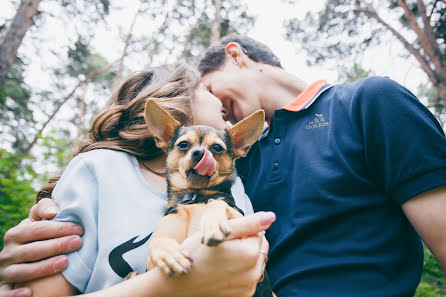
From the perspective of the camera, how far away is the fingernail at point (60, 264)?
1652 mm

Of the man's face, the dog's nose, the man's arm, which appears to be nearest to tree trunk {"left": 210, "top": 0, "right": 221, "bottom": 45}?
the man's face

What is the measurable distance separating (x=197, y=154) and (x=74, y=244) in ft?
3.39

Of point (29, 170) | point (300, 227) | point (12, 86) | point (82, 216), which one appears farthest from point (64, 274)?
point (12, 86)

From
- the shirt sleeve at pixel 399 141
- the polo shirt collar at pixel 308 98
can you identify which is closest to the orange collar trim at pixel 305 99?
the polo shirt collar at pixel 308 98

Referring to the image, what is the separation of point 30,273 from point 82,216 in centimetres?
43

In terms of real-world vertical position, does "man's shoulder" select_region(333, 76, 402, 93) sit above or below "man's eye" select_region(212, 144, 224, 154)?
above

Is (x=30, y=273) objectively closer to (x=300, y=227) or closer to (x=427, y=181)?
(x=300, y=227)

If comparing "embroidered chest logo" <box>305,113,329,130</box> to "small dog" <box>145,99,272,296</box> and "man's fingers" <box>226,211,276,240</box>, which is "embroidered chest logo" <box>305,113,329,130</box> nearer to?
"small dog" <box>145,99,272,296</box>

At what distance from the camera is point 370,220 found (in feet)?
6.70

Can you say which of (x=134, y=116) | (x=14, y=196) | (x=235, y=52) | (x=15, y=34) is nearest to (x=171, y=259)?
Result: (x=134, y=116)

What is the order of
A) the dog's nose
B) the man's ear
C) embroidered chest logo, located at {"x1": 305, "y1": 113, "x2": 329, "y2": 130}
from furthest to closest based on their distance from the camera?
the man's ear
embroidered chest logo, located at {"x1": 305, "y1": 113, "x2": 329, "y2": 130}
the dog's nose

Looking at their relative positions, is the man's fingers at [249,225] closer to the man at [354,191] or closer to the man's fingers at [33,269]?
the man at [354,191]

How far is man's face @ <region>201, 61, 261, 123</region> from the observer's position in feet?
10.9

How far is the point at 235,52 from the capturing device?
353 cm
